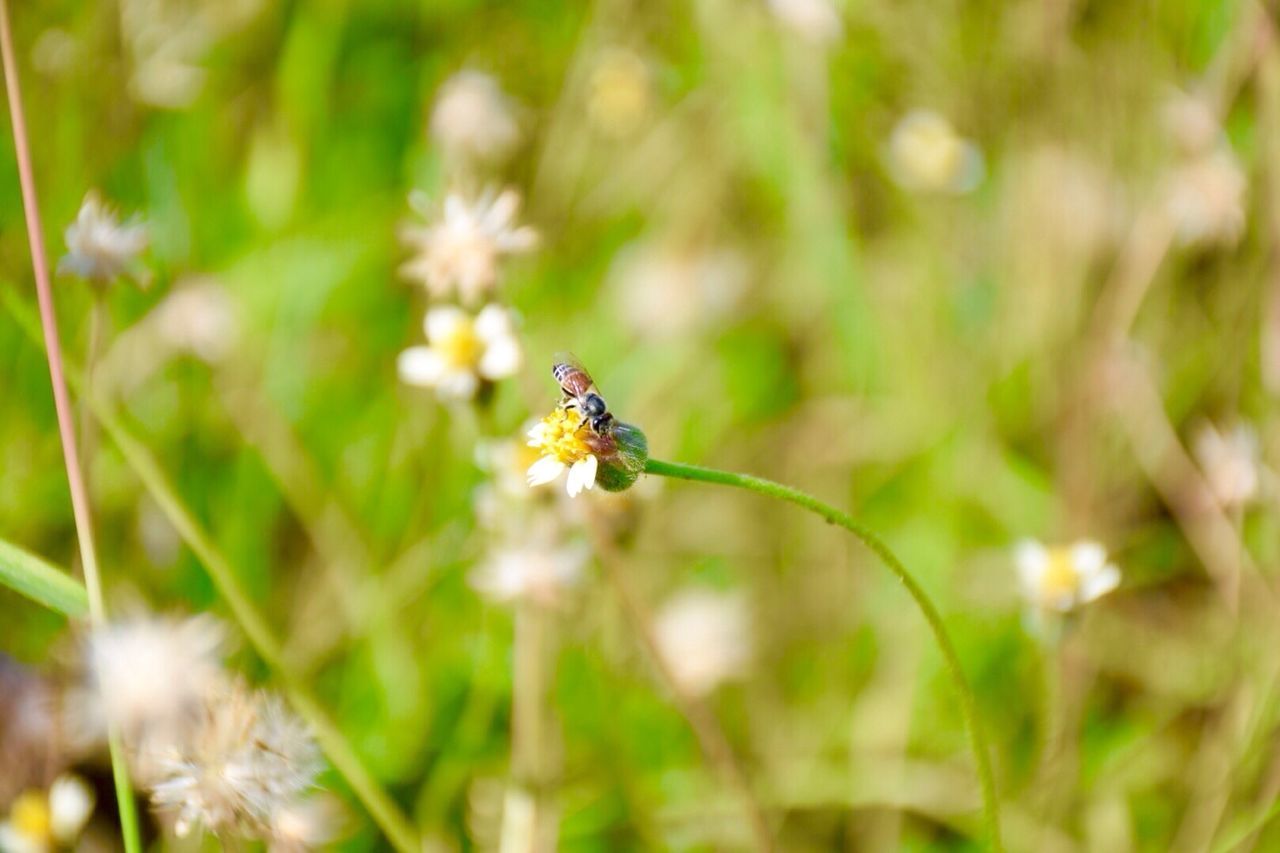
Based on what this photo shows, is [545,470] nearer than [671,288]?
Yes

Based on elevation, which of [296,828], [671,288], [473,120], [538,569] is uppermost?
[473,120]

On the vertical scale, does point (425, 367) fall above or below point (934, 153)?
below

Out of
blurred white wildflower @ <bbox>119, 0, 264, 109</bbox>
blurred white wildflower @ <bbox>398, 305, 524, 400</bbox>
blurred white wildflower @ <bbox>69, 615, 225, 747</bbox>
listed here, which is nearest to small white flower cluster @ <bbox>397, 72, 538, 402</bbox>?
blurred white wildflower @ <bbox>398, 305, 524, 400</bbox>

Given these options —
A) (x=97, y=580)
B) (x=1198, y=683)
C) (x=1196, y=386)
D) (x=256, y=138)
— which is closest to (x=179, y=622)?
(x=97, y=580)

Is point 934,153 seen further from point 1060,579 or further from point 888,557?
point 888,557

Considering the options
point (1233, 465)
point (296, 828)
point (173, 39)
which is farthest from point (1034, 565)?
point (173, 39)

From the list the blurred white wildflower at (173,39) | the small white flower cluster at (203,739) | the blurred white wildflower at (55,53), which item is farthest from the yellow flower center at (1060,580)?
the blurred white wildflower at (55,53)

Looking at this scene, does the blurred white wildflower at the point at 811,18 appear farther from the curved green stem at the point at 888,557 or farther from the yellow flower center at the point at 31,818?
the yellow flower center at the point at 31,818

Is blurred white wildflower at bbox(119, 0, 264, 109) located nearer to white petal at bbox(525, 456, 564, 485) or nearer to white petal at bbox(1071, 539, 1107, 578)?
white petal at bbox(525, 456, 564, 485)
